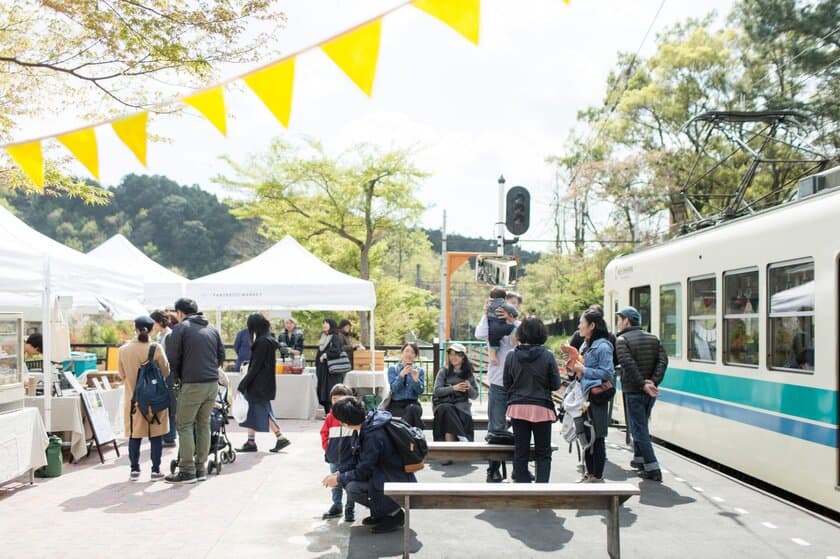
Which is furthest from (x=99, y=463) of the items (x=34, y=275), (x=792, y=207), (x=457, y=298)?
(x=457, y=298)

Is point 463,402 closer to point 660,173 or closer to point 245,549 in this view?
point 245,549

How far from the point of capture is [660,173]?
2831 centimetres

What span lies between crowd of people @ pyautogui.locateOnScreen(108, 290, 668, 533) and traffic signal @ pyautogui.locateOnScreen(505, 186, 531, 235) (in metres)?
4.93

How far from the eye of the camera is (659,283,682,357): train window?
396 inches

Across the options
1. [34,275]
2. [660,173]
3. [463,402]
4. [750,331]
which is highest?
[660,173]

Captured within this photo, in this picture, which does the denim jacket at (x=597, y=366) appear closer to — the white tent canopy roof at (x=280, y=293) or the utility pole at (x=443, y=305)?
the utility pole at (x=443, y=305)

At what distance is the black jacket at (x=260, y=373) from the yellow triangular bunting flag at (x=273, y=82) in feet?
21.7

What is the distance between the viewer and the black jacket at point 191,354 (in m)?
7.98

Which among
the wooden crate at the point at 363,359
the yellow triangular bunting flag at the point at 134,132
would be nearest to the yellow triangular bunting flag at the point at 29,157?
the yellow triangular bunting flag at the point at 134,132

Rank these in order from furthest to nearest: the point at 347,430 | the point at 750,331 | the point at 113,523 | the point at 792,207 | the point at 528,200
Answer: the point at 528,200
the point at 750,331
the point at 792,207
the point at 113,523
the point at 347,430

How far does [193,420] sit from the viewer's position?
8.02m

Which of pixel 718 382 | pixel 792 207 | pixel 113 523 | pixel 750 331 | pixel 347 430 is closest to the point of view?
pixel 347 430

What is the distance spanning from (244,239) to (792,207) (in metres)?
53.3

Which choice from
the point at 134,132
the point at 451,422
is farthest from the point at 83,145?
the point at 451,422
